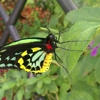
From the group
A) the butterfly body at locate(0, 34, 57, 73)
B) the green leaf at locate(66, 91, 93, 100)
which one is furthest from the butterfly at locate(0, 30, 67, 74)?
the green leaf at locate(66, 91, 93, 100)

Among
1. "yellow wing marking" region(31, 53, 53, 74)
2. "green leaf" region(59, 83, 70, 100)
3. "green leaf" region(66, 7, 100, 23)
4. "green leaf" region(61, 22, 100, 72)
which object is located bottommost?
"green leaf" region(59, 83, 70, 100)

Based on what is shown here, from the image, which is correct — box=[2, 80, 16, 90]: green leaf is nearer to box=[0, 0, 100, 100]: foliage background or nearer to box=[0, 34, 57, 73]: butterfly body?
box=[0, 0, 100, 100]: foliage background

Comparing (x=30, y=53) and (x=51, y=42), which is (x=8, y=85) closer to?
(x=30, y=53)

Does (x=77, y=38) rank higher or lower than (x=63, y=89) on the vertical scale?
higher

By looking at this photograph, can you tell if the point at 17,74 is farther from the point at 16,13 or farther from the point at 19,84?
the point at 16,13

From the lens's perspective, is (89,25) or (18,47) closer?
(89,25)

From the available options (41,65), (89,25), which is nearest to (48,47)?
(41,65)

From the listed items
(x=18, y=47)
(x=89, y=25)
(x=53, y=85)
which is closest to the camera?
(x=89, y=25)

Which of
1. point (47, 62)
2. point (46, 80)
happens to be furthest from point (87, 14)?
point (46, 80)
